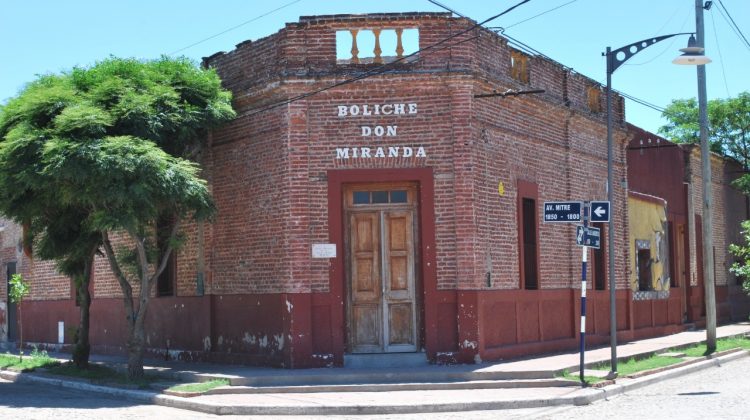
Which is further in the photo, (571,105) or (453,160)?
(571,105)

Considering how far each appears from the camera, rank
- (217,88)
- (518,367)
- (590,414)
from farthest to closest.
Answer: (217,88), (518,367), (590,414)

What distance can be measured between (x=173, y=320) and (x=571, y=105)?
10.1m

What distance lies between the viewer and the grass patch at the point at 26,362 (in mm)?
18922

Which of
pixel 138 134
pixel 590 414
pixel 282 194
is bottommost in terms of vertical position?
pixel 590 414

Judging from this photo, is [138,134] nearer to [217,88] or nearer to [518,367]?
[217,88]

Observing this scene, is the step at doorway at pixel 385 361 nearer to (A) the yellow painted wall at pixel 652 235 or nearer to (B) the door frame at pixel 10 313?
(A) the yellow painted wall at pixel 652 235

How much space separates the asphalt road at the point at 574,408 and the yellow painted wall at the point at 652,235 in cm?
818

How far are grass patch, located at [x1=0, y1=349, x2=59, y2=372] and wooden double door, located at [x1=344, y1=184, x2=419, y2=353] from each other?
685 cm

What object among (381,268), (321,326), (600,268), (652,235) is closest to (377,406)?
(321,326)

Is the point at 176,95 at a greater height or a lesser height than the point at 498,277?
greater

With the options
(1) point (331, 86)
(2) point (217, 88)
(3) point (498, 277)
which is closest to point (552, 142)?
(3) point (498, 277)

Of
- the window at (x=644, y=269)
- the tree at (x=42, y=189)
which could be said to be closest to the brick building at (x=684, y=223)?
the window at (x=644, y=269)

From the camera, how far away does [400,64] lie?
1659 cm

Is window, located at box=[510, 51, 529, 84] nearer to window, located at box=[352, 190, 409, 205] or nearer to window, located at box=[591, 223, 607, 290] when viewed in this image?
window, located at box=[352, 190, 409, 205]
